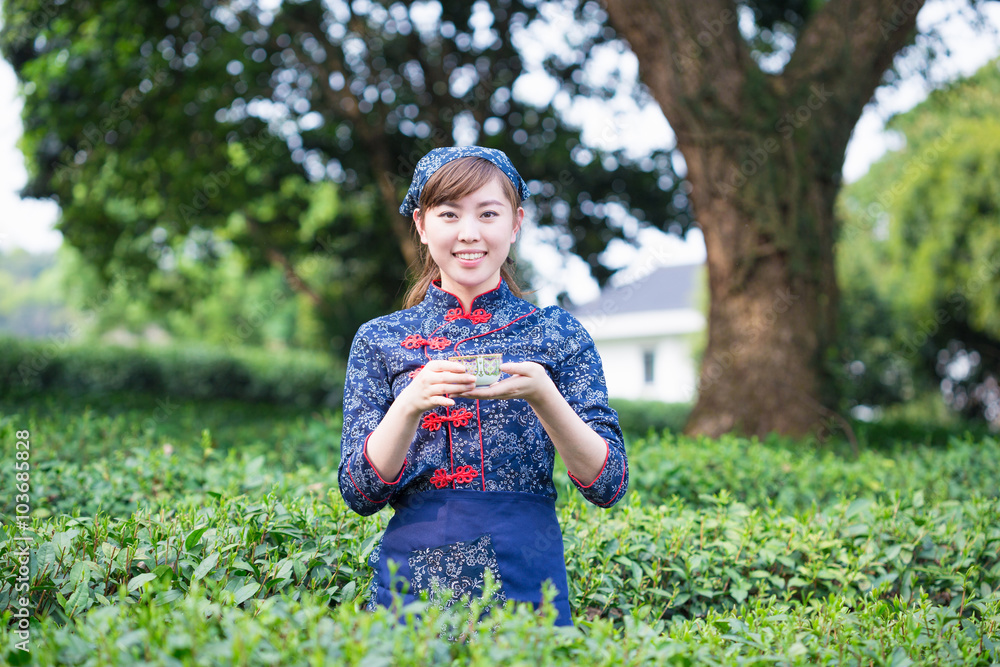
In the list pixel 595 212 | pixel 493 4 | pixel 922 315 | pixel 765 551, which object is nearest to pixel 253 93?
pixel 493 4

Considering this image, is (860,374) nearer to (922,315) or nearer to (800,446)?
(922,315)

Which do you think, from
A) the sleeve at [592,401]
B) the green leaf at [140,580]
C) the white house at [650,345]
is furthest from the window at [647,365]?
the green leaf at [140,580]

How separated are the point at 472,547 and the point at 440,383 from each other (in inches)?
20.1

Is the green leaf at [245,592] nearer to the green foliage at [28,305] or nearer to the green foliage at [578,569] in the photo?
the green foliage at [578,569]

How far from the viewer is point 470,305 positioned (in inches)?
86.8

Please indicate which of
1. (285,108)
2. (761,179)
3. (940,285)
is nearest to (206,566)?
(761,179)

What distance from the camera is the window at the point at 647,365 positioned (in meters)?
31.6

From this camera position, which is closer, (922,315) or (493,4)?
(493,4)

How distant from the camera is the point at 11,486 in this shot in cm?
343

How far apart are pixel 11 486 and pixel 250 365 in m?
14.8

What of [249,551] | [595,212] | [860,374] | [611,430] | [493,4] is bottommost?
[860,374]

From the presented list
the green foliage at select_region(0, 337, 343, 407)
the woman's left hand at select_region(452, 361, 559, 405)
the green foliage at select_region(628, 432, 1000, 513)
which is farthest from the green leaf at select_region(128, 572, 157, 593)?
the green foliage at select_region(0, 337, 343, 407)

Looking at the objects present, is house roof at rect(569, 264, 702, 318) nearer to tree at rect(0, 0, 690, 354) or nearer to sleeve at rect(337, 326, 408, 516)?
tree at rect(0, 0, 690, 354)

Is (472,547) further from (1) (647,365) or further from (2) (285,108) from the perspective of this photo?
(1) (647,365)
